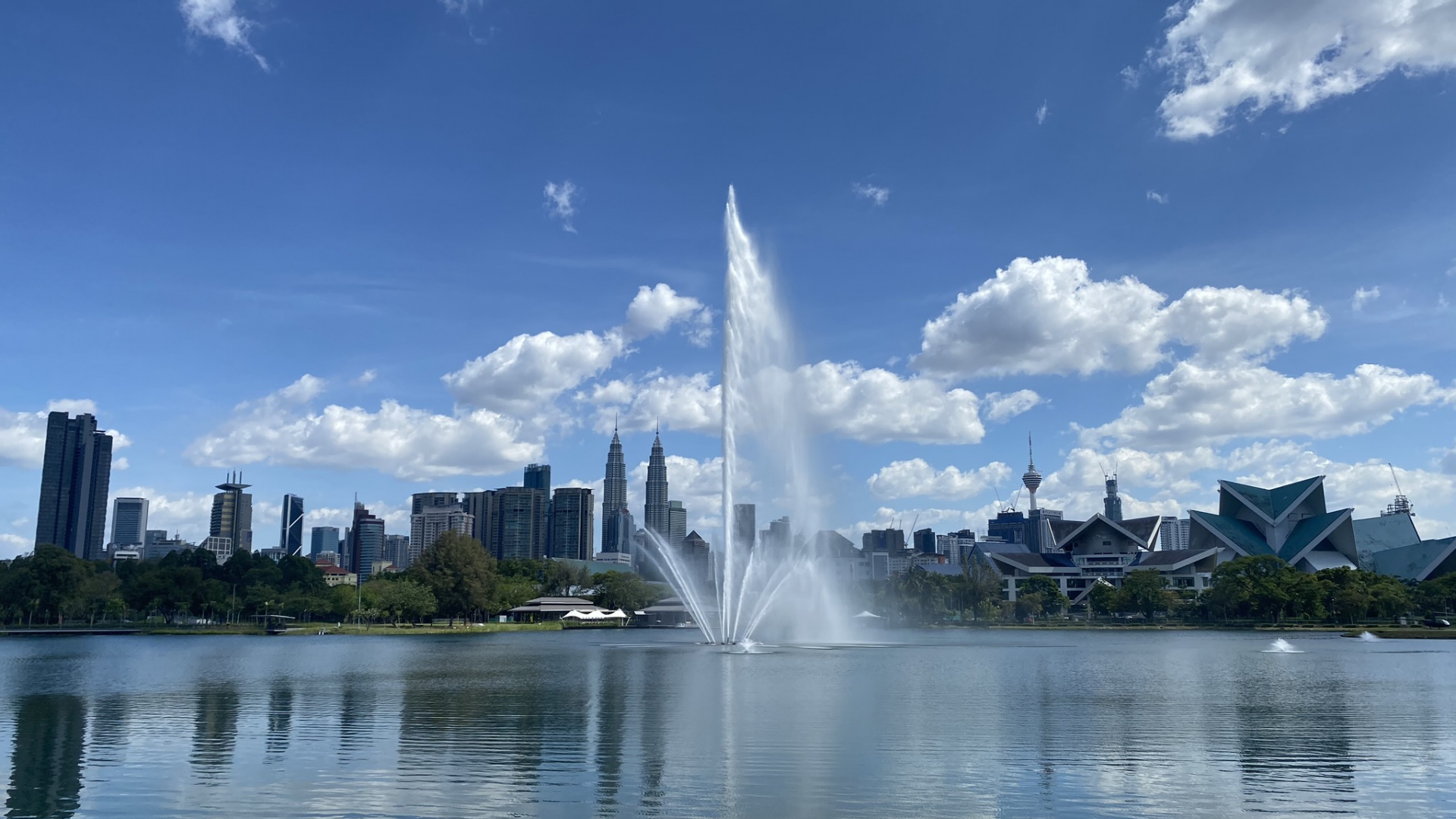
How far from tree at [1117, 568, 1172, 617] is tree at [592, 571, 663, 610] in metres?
78.2

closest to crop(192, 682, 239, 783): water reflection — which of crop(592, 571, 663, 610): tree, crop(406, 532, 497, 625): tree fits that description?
crop(406, 532, 497, 625): tree

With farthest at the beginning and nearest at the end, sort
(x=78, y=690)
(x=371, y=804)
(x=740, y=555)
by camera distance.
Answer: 1. (x=740, y=555)
2. (x=78, y=690)
3. (x=371, y=804)

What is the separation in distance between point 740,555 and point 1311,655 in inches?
1625

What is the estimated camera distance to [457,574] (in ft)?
454

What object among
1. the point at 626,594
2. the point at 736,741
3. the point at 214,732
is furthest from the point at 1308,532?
the point at 214,732

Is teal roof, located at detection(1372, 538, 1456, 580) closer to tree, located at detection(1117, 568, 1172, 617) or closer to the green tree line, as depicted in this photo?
tree, located at detection(1117, 568, 1172, 617)

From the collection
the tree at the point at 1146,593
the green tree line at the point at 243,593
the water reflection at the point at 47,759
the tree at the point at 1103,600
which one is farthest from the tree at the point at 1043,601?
the water reflection at the point at 47,759

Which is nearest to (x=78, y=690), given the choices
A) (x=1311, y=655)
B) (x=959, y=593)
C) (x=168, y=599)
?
(x=1311, y=655)

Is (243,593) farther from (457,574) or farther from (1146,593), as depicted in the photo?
(1146,593)

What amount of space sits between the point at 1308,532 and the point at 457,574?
157451 millimetres

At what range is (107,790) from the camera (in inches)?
866

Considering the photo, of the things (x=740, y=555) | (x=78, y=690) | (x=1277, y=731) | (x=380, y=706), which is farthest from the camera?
(x=740, y=555)

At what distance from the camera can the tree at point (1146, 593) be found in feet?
502

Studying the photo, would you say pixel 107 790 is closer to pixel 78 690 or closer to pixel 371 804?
pixel 371 804
